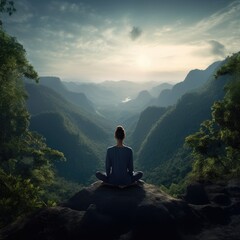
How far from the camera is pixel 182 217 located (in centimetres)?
1154

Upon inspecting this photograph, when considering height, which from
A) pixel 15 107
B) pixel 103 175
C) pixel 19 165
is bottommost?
pixel 19 165

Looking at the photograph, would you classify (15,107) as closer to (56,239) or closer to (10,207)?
(10,207)

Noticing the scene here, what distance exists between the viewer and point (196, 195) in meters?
15.4

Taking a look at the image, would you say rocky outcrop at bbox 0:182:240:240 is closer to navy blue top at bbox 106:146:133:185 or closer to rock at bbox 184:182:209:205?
navy blue top at bbox 106:146:133:185

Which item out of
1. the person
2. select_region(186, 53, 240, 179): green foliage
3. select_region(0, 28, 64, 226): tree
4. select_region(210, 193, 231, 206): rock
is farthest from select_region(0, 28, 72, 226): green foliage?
select_region(186, 53, 240, 179): green foliage

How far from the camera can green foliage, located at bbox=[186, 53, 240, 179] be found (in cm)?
2234

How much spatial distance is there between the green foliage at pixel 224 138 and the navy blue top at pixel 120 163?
8.08 meters


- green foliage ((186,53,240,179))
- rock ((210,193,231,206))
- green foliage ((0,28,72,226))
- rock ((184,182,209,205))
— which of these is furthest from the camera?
green foliage ((186,53,240,179))

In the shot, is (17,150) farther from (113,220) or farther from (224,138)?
(113,220)

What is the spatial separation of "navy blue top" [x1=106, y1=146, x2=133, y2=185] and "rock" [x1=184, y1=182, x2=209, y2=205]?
359 cm

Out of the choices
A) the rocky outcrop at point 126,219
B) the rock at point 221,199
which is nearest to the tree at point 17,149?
the rocky outcrop at point 126,219

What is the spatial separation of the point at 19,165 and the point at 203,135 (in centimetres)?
1512

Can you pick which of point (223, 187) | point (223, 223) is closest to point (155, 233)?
point (223, 223)

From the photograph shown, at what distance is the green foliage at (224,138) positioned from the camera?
22.3 metres
